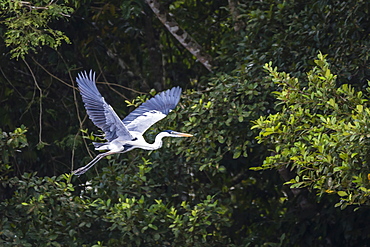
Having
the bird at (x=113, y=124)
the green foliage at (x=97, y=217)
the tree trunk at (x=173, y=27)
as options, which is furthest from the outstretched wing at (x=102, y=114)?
the tree trunk at (x=173, y=27)

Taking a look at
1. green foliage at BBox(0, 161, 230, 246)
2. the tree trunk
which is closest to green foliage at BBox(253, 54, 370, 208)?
green foliage at BBox(0, 161, 230, 246)

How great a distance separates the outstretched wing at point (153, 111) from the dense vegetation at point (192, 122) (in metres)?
0.66

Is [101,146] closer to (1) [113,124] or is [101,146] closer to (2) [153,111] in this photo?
(1) [113,124]

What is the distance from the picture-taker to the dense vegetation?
6.87 metres

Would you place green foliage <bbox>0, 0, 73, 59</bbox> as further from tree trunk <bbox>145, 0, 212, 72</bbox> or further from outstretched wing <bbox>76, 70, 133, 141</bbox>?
outstretched wing <bbox>76, 70, 133, 141</bbox>

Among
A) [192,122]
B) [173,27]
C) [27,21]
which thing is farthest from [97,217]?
[173,27]

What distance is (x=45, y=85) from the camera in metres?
8.53

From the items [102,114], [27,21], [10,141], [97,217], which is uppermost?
[27,21]

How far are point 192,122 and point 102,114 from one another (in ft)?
6.22

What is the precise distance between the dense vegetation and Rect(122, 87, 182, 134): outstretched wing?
662 millimetres

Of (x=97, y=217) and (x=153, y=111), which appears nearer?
(x=153, y=111)

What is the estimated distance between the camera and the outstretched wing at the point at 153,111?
18.4 feet

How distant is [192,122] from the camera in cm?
709

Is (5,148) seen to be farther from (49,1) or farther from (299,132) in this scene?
(299,132)
